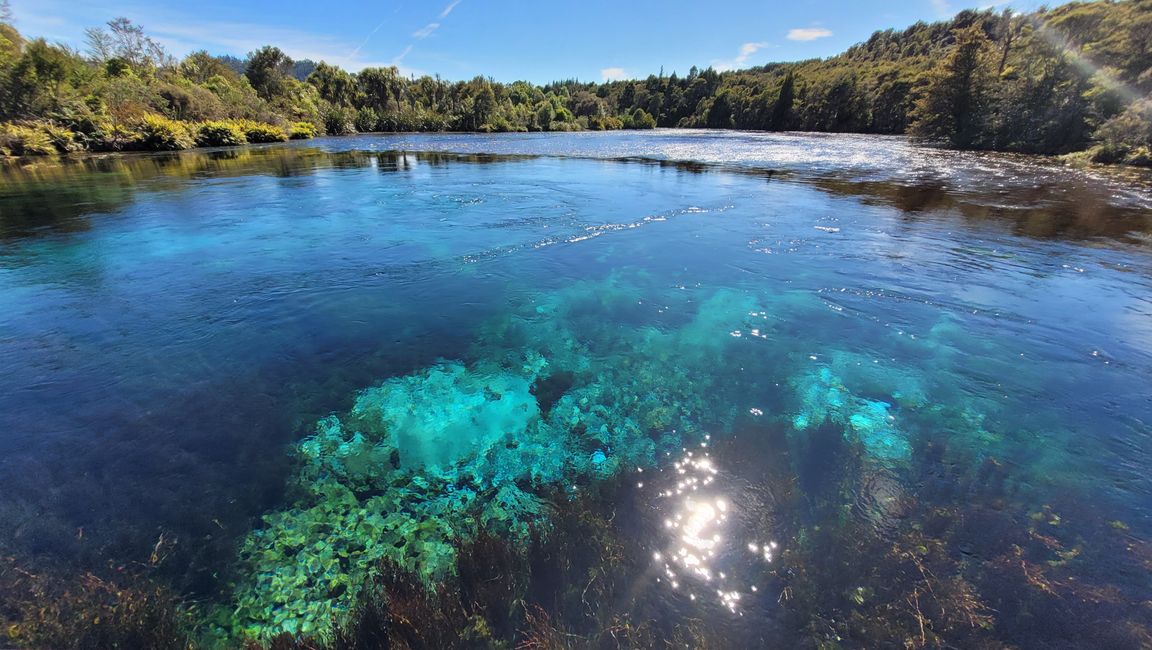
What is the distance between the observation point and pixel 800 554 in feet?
12.0

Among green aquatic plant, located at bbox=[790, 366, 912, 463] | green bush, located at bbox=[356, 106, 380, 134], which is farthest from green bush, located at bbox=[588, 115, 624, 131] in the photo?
green aquatic plant, located at bbox=[790, 366, 912, 463]

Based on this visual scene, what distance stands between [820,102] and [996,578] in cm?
11424

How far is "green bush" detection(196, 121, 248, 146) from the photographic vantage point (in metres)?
44.2

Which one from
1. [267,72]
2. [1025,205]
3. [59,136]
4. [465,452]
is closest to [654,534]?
[465,452]

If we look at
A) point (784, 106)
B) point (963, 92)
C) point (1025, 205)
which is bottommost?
point (1025, 205)

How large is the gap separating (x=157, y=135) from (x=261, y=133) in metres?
12.9

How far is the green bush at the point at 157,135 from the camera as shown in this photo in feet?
123

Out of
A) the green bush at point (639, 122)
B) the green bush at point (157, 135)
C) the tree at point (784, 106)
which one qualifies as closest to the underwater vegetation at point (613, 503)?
the green bush at point (157, 135)

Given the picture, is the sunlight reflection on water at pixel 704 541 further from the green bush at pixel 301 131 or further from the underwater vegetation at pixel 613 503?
the green bush at pixel 301 131

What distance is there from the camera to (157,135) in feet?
124

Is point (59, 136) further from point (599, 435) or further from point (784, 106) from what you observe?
point (784, 106)

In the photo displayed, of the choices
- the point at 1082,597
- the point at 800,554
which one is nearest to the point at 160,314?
the point at 800,554

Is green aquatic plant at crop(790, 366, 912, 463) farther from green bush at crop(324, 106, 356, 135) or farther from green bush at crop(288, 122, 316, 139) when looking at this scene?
green bush at crop(324, 106, 356, 135)

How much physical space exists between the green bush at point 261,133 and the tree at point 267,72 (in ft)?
124
